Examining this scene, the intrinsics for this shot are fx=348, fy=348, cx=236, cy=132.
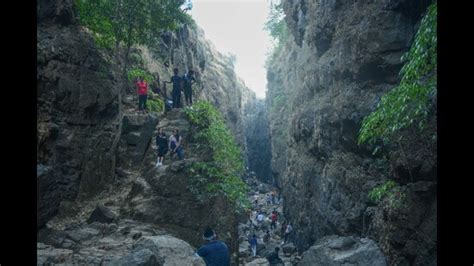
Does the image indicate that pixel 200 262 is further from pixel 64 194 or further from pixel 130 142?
pixel 130 142

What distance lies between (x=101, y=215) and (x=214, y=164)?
5.31 metres

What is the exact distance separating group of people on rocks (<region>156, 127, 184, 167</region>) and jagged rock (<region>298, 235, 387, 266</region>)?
24.1 ft

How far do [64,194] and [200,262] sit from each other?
7.40m

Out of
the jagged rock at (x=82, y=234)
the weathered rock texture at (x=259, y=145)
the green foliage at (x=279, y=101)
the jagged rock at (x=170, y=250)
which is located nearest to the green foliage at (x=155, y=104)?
the jagged rock at (x=82, y=234)

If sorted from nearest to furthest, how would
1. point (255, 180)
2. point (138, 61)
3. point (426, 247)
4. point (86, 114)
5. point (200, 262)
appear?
point (200, 262)
point (426, 247)
point (86, 114)
point (138, 61)
point (255, 180)

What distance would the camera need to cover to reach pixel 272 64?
49719 mm

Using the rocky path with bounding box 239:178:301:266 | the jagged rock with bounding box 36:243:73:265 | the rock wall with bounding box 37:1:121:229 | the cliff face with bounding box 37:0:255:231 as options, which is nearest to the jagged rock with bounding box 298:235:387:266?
the rocky path with bounding box 239:178:301:266

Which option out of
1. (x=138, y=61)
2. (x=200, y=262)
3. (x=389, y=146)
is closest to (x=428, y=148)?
(x=389, y=146)

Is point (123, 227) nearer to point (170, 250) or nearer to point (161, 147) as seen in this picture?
point (170, 250)

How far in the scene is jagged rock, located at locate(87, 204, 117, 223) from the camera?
13.0 metres

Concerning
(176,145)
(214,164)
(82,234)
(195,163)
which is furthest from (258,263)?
(82,234)

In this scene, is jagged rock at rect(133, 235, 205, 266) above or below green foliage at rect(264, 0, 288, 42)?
below

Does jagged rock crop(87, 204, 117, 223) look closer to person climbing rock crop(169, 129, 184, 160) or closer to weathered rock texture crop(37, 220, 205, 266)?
weathered rock texture crop(37, 220, 205, 266)

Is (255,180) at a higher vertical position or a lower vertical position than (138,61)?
lower
